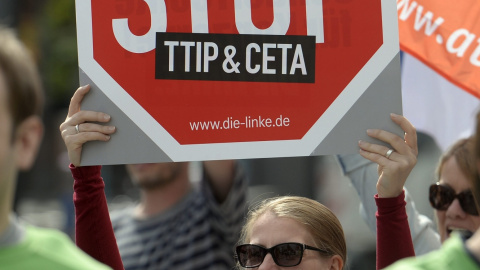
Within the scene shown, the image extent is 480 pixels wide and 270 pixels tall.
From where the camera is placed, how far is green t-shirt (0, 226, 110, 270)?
1.57 m

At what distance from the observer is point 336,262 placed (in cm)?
305

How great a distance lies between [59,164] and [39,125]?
16.3 metres

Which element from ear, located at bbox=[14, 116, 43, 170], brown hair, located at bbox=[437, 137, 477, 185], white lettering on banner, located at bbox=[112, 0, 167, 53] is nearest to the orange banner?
brown hair, located at bbox=[437, 137, 477, 185]

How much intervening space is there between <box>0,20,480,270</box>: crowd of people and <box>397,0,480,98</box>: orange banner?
31cm

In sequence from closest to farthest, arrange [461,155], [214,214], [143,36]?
[143,36] → [461,155] → [214,214]

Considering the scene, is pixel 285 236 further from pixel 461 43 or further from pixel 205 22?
pixel 461 43

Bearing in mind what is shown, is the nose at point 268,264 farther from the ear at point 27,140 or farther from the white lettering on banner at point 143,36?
the ear at point 27,140

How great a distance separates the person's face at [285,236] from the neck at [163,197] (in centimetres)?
170

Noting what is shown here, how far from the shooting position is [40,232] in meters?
1.65

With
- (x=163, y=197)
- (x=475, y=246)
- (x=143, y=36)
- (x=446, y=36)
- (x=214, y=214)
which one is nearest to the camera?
(x=475, y=246)

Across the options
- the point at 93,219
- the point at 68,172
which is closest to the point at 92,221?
the point at 93,219

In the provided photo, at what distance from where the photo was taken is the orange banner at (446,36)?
12.1 ft

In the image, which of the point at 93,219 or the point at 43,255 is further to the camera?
the point at 93,219

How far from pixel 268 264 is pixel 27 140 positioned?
1.32 m
